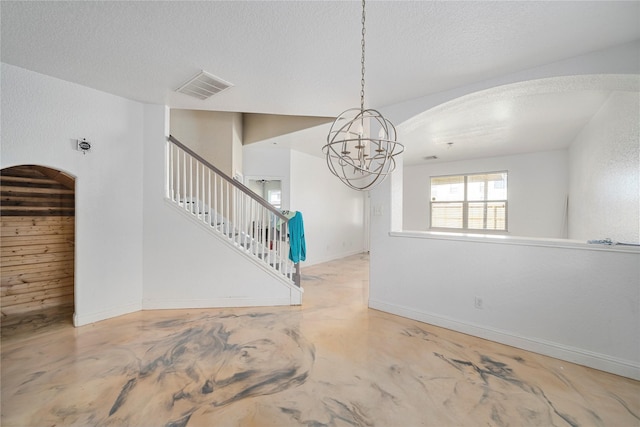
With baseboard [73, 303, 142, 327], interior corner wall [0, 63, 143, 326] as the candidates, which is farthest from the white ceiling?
baseboard [73, 303, 142, 327]

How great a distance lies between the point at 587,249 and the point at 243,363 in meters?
3.15

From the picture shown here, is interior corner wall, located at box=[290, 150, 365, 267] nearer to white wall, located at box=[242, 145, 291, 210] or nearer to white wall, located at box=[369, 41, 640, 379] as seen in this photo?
white wall, located at box=[242, 145, 291, 210]

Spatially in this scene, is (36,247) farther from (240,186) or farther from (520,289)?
(520,289)

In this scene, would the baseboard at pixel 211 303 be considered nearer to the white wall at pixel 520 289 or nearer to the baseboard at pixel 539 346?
the white wall at pixel 520 289

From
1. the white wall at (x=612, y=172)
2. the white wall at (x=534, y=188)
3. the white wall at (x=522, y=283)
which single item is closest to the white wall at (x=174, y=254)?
the white wall at (x=522, y=283)

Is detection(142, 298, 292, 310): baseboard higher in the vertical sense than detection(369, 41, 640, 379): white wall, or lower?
lower

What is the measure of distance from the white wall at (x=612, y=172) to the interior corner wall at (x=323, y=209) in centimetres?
483

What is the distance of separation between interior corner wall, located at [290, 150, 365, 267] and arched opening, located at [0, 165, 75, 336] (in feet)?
12.1

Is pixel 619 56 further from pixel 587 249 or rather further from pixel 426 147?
pixel 426 147

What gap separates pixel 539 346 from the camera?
2494 millimetres

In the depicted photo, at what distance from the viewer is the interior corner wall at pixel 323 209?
20.3ft

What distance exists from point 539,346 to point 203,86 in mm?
4296

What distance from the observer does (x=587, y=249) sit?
2316 millimetres

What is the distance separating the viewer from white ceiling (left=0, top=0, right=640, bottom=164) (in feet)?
5.91
